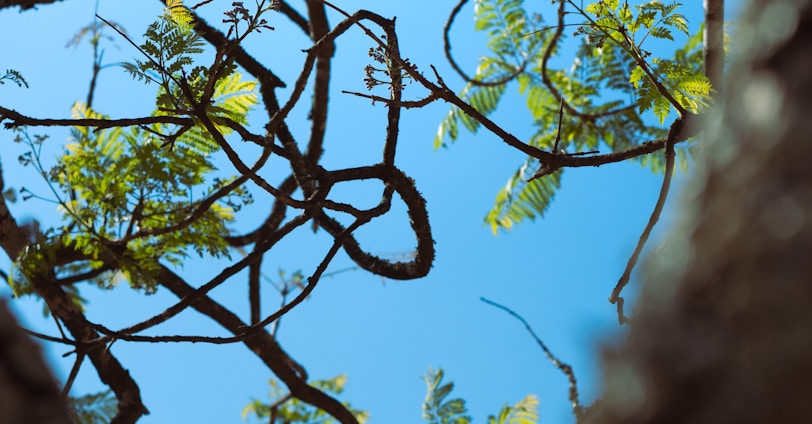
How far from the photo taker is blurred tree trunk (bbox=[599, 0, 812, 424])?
0.57m

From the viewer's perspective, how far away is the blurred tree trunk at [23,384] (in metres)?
0.76

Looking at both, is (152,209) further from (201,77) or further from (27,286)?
(201,77)

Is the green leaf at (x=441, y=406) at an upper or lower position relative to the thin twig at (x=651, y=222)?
upper

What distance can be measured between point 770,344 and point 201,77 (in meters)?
2.28

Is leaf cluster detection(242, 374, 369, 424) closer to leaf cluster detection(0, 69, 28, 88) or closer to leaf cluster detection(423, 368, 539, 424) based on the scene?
leaf cluster detection(423, 368, 539, 424)

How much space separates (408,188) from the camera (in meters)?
3.11

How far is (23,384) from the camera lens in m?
0.77

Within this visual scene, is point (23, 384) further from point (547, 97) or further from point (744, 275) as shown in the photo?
point (547, 97)

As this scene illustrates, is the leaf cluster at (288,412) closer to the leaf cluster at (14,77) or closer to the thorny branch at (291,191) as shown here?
the thorny branch at (291,191)

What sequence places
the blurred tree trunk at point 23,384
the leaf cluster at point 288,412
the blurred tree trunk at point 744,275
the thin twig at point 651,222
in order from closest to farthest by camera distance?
the blurred tree trunk at point 744,275
the blurred tree trunk at point 23,384
the thin twig at point 651,222
the leaf cluster at point 288,412

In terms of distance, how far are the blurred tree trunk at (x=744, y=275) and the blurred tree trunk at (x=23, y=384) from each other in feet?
1.73

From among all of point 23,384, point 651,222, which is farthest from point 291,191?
point 23,384

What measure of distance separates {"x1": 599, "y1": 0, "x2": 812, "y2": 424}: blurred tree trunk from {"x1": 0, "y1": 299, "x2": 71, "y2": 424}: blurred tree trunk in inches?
20.7

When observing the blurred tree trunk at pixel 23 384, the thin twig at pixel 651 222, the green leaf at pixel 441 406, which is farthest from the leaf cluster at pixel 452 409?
the blurred tree trunk at pixel 23 384
